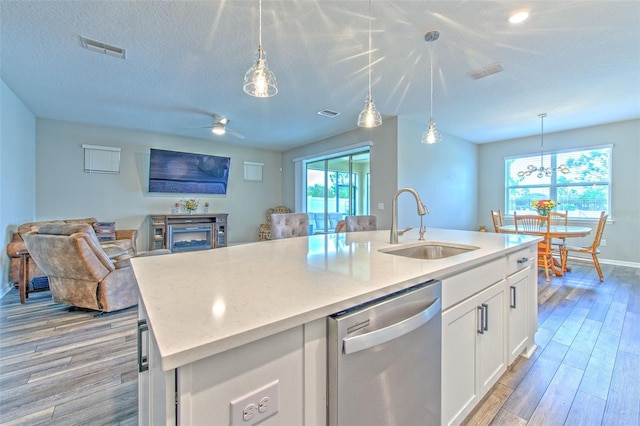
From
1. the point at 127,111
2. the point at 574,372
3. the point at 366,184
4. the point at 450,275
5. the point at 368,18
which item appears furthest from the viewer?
the point at 366,184

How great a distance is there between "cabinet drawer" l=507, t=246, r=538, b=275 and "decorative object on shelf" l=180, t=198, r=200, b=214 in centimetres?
584

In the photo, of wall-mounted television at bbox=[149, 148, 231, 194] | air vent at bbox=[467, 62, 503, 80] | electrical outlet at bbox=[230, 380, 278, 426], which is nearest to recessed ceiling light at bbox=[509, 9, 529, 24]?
air vent at bbox=[467, 62, 503, 80]

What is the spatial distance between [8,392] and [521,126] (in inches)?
284

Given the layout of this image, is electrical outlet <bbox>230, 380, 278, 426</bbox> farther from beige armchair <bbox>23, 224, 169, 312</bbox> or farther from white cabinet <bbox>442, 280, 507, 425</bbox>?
beige armchair <bbox>23, 224, 169, 312</bbox>

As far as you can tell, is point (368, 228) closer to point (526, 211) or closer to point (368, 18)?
point (368, 18)

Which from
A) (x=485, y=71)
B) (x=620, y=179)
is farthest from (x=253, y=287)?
(x=620, y=179)

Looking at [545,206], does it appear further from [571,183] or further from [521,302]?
[521,302]

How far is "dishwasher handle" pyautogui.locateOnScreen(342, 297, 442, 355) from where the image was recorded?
761 mm

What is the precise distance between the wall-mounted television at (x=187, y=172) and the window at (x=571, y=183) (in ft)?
21.7

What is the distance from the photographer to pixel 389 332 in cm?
86

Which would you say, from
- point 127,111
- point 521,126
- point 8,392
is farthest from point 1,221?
point 521,126

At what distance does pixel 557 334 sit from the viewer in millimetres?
2379

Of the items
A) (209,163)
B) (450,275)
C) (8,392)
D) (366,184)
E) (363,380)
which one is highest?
(209,163)

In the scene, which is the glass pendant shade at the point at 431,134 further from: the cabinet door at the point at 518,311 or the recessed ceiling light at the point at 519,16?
the cabinet door at the point at 518,311
